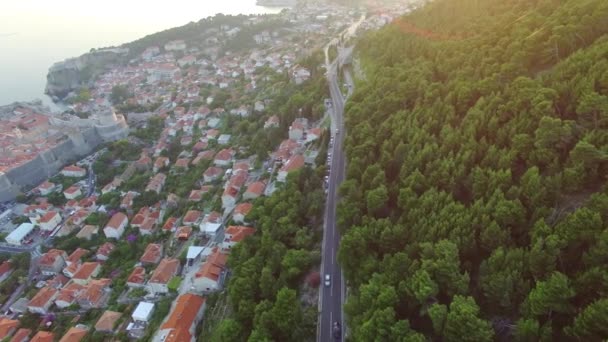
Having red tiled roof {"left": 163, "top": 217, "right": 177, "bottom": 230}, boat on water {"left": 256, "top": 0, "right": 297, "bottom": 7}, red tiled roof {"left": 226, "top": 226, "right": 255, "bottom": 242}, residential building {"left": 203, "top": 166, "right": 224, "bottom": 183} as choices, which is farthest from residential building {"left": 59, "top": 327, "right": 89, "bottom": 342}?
boat on water {"left": 256, "top": 0, "right": 297, "bottom": 7}

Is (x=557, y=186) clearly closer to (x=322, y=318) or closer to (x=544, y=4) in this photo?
(x=322, y=318)

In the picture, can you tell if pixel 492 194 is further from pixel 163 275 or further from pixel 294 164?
pixel 163 275

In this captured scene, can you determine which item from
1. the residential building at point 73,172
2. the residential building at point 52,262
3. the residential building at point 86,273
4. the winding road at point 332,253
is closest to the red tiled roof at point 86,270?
the residential building at point 86,273

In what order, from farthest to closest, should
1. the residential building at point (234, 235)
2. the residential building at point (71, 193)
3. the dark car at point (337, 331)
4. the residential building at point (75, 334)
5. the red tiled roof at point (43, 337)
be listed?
the residential building at point (71, 193), the residential building at point (234, 235), the red tiled roof at point (43, 337), the residential building at point (75, 334), the dark car at point (337, 331)

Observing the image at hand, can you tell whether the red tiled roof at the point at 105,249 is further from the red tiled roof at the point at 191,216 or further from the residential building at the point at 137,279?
the red tiled roof at the point at 191,216

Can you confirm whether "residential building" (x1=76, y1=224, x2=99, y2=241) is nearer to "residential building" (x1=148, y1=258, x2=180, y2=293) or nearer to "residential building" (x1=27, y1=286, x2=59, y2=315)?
"residential building" (x1=27, y1=286, x2=59, y2=315)

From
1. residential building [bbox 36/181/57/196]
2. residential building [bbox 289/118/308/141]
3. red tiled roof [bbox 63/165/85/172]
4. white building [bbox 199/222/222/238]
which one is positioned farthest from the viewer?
red tiled roof [bbox 63/165/85/172]

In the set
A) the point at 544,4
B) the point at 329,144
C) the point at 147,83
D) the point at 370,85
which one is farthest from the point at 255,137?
the point at 147,83
